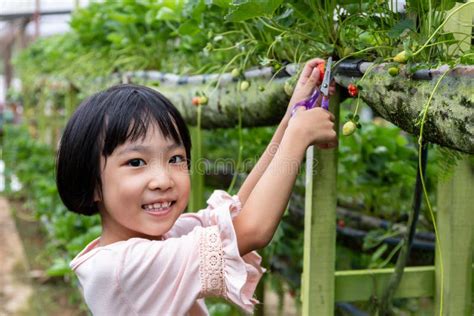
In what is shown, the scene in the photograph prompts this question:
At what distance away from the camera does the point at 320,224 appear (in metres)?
1.65

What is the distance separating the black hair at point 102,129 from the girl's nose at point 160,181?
9cm

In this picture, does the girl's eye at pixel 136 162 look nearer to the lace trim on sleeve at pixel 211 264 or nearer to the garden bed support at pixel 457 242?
the lace trim on sleeve at pixel 211 264

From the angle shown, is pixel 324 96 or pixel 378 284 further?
pixel 378 284

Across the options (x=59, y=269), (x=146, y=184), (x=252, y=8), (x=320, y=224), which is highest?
(x=252, y=8)

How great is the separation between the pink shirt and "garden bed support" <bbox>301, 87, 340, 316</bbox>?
19cm

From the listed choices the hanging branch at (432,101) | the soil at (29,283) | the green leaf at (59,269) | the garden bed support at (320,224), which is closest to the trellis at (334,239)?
the garden bed support at (320,224)

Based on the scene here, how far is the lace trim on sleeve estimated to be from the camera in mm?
1383

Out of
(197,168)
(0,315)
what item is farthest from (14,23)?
(197,168)

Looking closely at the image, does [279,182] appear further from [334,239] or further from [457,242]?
[457,242]

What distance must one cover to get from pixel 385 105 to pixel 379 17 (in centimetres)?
23

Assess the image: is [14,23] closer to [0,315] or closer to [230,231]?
[0,315]

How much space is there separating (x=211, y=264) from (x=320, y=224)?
0.37 m

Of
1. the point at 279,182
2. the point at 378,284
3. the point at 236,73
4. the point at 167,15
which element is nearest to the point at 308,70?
the point at 279,182

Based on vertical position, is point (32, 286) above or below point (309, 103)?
below
